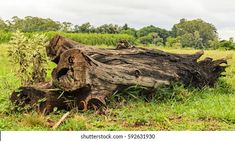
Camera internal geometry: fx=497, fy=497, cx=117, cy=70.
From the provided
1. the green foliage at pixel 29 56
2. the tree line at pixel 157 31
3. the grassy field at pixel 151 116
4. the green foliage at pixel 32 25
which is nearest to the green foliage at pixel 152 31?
the tree line at pixel 157 31

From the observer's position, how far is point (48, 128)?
6832 millimetres

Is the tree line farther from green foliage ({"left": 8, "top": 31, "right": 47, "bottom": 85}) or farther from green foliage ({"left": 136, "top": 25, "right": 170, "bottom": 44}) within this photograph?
green foliage ({"left": 8, "top": 31, "right": 47, "bottom": 85})

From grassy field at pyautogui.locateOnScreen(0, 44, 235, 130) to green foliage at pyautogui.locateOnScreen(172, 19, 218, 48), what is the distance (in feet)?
82.4

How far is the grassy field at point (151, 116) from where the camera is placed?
6.97 metres

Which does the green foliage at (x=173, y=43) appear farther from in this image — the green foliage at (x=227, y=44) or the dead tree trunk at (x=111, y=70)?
the dead tree trunk at (x=111, y=70)

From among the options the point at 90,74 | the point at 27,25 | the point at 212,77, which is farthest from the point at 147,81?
the point at 27,25

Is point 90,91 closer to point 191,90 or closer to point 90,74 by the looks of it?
point 90,74

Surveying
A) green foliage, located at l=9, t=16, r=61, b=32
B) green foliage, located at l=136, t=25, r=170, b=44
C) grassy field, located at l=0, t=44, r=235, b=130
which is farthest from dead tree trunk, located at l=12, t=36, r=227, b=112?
green foliage, located at l=9, t=16, r=61, b=32

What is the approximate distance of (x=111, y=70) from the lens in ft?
→ 27.0

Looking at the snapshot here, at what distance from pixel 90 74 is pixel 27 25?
117 feet

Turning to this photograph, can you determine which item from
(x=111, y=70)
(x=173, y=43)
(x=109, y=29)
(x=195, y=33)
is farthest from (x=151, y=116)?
(x=195, y=33)

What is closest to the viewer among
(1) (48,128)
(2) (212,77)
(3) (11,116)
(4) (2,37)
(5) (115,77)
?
(1) (48,128)

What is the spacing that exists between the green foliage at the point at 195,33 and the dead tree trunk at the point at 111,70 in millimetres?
23807

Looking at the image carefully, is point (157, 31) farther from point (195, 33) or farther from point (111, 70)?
point (111, 70)
